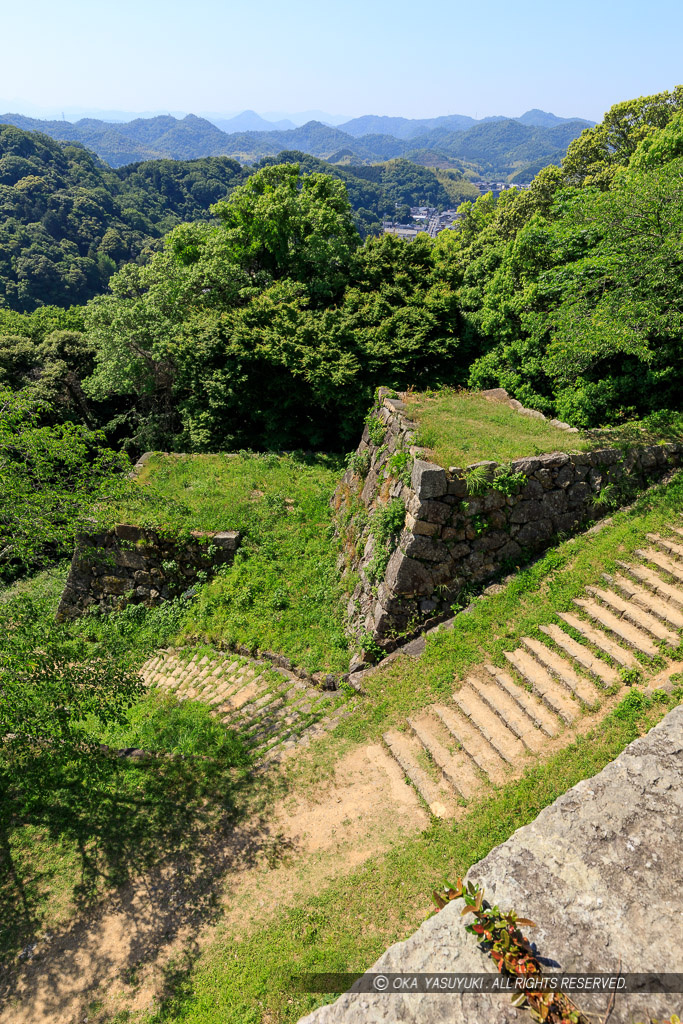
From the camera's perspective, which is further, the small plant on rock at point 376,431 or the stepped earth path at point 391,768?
the small plant on rock at point 376,431

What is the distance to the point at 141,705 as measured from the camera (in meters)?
10.4

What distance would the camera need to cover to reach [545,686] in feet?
26.0

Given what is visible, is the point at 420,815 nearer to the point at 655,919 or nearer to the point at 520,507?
the point at 655,919

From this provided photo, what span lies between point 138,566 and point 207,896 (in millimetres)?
8639

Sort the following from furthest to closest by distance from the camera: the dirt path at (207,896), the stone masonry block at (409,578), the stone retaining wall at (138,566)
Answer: the stone retaining wall at (138,566) < the stone masonry block at (409,578) < the dirt path at (207,896)

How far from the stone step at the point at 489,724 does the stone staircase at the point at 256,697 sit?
7.61 ft

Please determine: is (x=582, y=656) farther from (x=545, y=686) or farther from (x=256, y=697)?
(x=256, y=697)

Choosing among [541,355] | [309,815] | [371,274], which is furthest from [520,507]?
[371,274]

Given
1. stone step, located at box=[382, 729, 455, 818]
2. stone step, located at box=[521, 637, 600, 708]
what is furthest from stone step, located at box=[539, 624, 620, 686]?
stone step, located at box=[382, 729, 455, 818]

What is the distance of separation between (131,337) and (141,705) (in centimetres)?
1703

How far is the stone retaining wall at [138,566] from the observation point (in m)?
13.4

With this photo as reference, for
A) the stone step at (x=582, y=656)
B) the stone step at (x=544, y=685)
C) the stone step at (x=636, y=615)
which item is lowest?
the stone step at (x=544, y=685)

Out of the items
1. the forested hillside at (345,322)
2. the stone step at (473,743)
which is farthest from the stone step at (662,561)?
the forested hillside at (345,322)

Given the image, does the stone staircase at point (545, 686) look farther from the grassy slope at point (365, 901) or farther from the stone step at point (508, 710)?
the grassy slope at point (365, 901)
